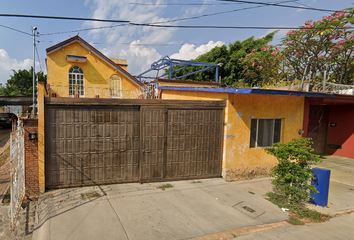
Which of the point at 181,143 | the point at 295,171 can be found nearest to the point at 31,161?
the point at 181,143

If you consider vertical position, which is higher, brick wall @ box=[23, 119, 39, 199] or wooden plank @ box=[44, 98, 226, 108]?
wooden plank @ box=[44, 98, 226, 108]

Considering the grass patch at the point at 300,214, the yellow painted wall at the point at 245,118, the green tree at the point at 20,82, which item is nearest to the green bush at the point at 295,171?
the grass patch at the point at 300,214

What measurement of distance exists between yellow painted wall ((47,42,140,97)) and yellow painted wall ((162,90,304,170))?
945 cm

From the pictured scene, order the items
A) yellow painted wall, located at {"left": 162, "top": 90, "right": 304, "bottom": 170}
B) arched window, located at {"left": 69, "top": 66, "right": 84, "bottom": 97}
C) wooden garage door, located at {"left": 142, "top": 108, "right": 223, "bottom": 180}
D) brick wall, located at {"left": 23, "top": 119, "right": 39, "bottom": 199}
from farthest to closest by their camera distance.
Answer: arched window, located at {"left": 69, "top": 66, "right": 84, "bottom": 97}
yellow painted wall, located at {"left": 162, "top": 90, "right": 304, "bottom": 170}
wooden garage door, located at {"left": 142, "top": 108, "right": 223, "bottom": 180}
brick wall, located at {"left": 23, "top": 119, "right": 39, "bottom": 199}

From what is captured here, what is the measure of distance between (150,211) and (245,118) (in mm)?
4402

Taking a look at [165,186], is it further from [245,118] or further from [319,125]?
[319,125]

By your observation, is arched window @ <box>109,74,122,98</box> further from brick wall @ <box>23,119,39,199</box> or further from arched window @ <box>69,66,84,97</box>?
brick wall @ <box>23,119,39,199</box>

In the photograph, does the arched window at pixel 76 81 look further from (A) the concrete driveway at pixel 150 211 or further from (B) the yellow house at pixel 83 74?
(A) the concrete driveway at pixel 150 211

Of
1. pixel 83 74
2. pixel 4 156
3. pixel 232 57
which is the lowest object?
pixel 4 156

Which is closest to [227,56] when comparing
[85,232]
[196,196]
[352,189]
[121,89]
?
[121,89]

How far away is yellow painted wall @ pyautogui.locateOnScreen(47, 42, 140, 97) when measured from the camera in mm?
13594

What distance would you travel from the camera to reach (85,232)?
377cm

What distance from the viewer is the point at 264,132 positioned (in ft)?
24.6

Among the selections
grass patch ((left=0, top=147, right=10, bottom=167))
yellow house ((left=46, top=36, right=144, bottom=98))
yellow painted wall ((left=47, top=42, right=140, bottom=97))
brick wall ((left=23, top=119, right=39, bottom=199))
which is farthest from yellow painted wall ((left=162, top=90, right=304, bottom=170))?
yellow painted wall ((left=47, top=42, right=140, bottom=97))
